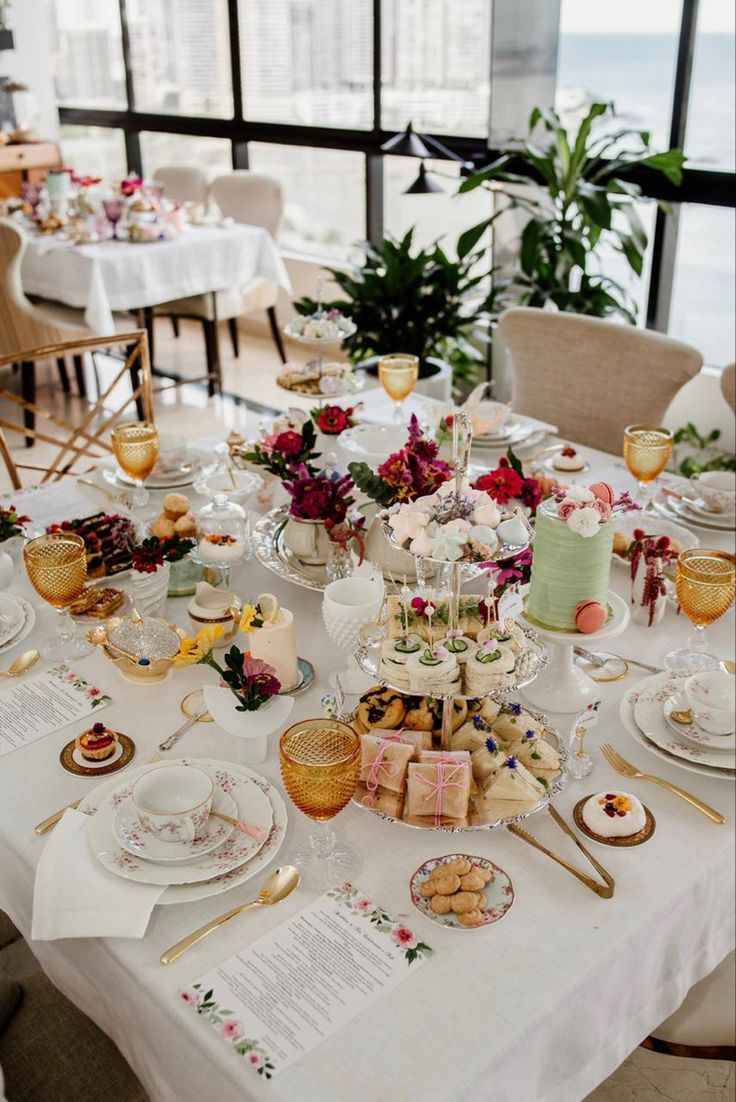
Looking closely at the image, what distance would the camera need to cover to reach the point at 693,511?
200 centimetres

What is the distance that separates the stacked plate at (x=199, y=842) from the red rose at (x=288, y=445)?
2.17 ft

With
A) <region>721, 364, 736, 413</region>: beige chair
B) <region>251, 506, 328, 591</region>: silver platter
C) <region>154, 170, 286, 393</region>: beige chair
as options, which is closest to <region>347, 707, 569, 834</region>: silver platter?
<region>251, 506, 328, 591</region>: silver platter

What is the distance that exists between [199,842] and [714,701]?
0.65 m

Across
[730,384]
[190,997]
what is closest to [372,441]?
[730,384]

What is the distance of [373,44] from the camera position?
507cm

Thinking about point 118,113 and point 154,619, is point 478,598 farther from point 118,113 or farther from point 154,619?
point 118,113

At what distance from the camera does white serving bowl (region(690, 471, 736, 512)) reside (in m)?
1.99

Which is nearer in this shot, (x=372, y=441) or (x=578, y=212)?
(x=372, y=441)

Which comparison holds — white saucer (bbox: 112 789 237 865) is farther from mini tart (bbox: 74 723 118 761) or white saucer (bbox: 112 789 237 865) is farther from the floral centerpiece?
the floral centerpiece

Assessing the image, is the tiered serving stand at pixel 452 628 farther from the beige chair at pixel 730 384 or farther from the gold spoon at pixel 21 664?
the beige chair at pixel 730 384

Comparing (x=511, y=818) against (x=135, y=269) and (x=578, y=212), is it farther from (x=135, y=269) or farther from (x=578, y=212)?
(x=135, y=269)

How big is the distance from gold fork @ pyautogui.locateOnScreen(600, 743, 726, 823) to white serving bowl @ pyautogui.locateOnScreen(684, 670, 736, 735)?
0.31ft

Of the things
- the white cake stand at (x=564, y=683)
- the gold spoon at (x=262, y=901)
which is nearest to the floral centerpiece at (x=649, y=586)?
the white cake stand at (x=564, y=683)

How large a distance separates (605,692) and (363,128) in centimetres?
449
